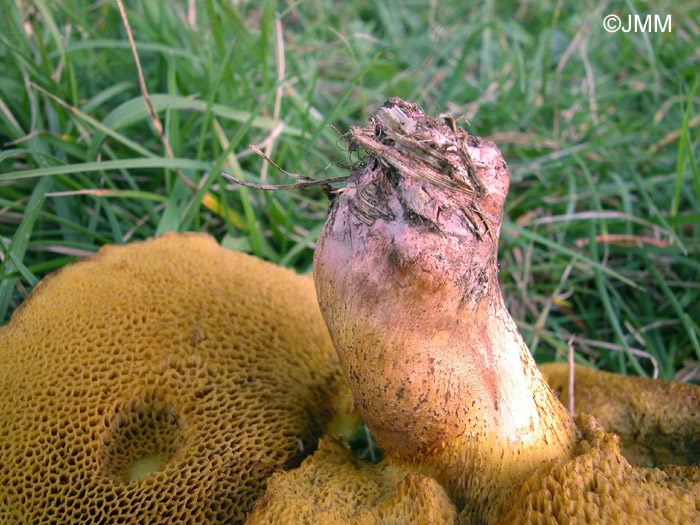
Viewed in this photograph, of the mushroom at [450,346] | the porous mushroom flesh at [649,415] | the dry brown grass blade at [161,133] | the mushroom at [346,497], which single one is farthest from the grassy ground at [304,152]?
the mushroom at [346,497]

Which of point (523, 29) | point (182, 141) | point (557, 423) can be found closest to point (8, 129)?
point (182, 141)

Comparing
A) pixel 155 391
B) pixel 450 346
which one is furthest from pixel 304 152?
A: pixel 450 346

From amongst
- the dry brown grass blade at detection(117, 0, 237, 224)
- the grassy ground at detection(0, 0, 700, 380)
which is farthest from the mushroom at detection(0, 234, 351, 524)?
the dry brown grass blade at detection(117, 0, 237, 224)

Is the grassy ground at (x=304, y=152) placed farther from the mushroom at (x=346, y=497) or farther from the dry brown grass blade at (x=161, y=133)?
the mushroom at (x=346, y=497)

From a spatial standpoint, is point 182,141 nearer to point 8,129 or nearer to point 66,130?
point 66,130

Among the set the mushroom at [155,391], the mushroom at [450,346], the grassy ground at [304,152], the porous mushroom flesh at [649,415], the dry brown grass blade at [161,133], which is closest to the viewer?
the mushroom at [450,346]

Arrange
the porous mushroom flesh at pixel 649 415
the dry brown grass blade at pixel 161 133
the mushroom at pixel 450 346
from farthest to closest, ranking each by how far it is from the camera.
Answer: the dry brown grass blade at pixel 161 133 < the porous mushroom flesh at pixel 649 415 < the mushroom at pixel 450 346
